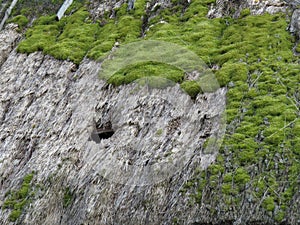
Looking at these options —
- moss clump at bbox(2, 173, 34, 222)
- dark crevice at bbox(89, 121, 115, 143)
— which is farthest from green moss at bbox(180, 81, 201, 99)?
moss clump at bbox(2, 173, 34, 222)

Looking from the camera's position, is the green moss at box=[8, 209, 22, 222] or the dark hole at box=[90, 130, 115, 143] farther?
the dark hole at box=[90, 130, 115, 143]

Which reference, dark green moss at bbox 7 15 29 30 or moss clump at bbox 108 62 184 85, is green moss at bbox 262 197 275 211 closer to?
moss clump at bbox 108 62 184 85

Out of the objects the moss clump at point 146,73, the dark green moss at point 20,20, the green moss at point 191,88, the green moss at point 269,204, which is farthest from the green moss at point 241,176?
the dark green moss at point 20,20

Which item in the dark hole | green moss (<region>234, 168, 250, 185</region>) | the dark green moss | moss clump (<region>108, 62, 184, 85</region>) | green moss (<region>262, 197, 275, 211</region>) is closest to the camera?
green moss (<region>262, 197, 275, 211</region>)

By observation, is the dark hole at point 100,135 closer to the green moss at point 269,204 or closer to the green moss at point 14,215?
the green moss at point 14,215

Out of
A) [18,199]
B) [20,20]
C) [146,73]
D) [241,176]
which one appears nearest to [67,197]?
[18,199]

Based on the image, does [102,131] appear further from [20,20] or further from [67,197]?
[20,20]
